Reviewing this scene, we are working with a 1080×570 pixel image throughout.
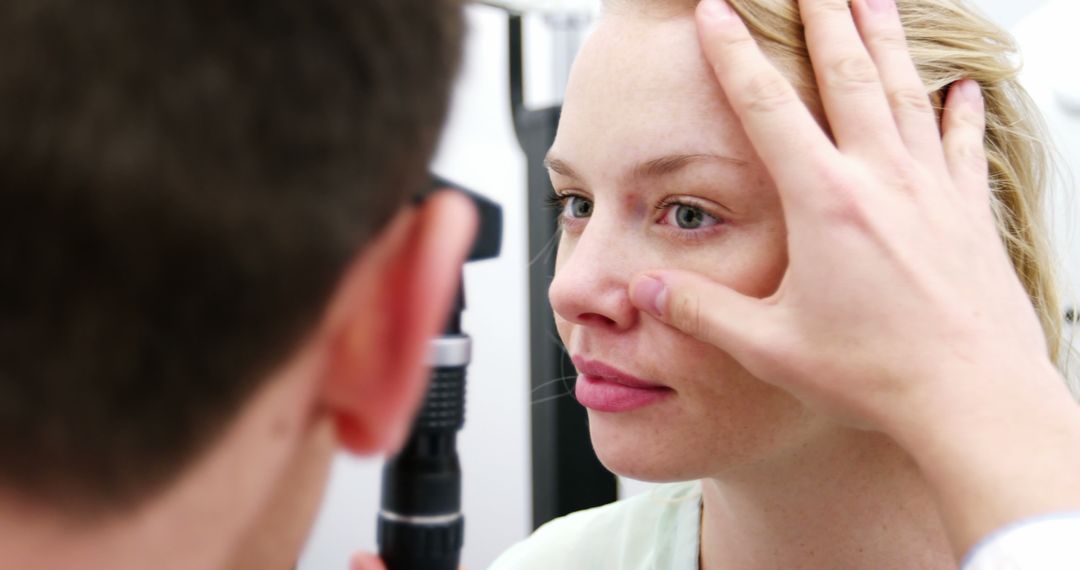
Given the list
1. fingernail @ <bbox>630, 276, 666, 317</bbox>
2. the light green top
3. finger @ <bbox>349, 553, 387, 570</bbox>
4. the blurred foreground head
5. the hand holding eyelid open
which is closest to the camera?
the blurred foreground head

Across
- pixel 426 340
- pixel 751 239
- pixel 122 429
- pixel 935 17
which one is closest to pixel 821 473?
pixel 751 239

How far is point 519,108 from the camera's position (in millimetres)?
1287

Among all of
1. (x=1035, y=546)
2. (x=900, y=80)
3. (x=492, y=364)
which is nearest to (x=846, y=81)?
(x=900, y=80)

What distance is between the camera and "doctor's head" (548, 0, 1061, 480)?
0.82 m

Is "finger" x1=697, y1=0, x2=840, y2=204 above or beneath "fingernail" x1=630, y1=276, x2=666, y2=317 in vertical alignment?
above

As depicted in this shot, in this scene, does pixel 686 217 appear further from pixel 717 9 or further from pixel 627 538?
Answer: pixel 627 538

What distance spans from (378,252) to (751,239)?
0.48 meters

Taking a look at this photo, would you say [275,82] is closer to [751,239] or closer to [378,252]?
[378,252]

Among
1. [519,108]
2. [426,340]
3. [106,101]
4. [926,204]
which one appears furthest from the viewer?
[519,108]

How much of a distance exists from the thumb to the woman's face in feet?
0.09

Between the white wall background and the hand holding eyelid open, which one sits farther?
the white wall background

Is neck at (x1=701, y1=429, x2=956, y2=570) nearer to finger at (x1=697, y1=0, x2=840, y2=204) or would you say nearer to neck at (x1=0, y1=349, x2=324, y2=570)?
finger at (x1=697, y1=0, x2=840, y2=204)

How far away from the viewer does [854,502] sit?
89 centimetres

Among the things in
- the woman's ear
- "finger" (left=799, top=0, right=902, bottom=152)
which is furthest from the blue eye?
the woman's ear
